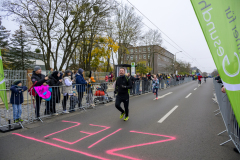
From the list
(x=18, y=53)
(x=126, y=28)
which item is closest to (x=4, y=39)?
(x=18, y=53)

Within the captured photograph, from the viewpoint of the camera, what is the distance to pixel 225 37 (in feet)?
6.75

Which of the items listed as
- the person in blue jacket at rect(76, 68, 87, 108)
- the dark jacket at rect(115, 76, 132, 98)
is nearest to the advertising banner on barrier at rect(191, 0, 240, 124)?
Result: the dark jacket at rect(115, 76, 132, 98)

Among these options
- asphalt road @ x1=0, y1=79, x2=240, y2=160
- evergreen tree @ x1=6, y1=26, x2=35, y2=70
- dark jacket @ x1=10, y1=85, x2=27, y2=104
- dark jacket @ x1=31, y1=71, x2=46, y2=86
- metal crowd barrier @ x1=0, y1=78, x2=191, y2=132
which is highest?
evergreen tree @ x1=6, y1=26, x2=35, y2=70

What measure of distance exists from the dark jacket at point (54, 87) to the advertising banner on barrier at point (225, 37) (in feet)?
19.3

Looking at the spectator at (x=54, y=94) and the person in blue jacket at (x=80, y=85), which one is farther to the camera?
the person in blue jacket at (x=80, y=85)

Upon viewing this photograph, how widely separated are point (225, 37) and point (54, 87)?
6.16 meters

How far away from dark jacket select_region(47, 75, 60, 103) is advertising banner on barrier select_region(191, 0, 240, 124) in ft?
19.3

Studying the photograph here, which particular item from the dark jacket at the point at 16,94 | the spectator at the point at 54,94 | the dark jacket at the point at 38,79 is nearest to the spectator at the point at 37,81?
the dark jacket at the point at 38,79

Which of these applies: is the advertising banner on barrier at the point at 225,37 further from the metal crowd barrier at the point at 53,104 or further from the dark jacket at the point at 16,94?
the dark jacket at the point at 16,94

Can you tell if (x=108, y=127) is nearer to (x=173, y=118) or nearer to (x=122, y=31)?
(x=173, y=118)

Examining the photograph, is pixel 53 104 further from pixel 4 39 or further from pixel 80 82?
pixel 4 39

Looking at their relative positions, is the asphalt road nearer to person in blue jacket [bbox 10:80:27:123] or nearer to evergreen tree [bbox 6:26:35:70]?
Answer: person in blue jacket [bbox 10:80:27:123]

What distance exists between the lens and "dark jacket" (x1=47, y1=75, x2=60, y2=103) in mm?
6633

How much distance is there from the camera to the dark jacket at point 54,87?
6633mm
